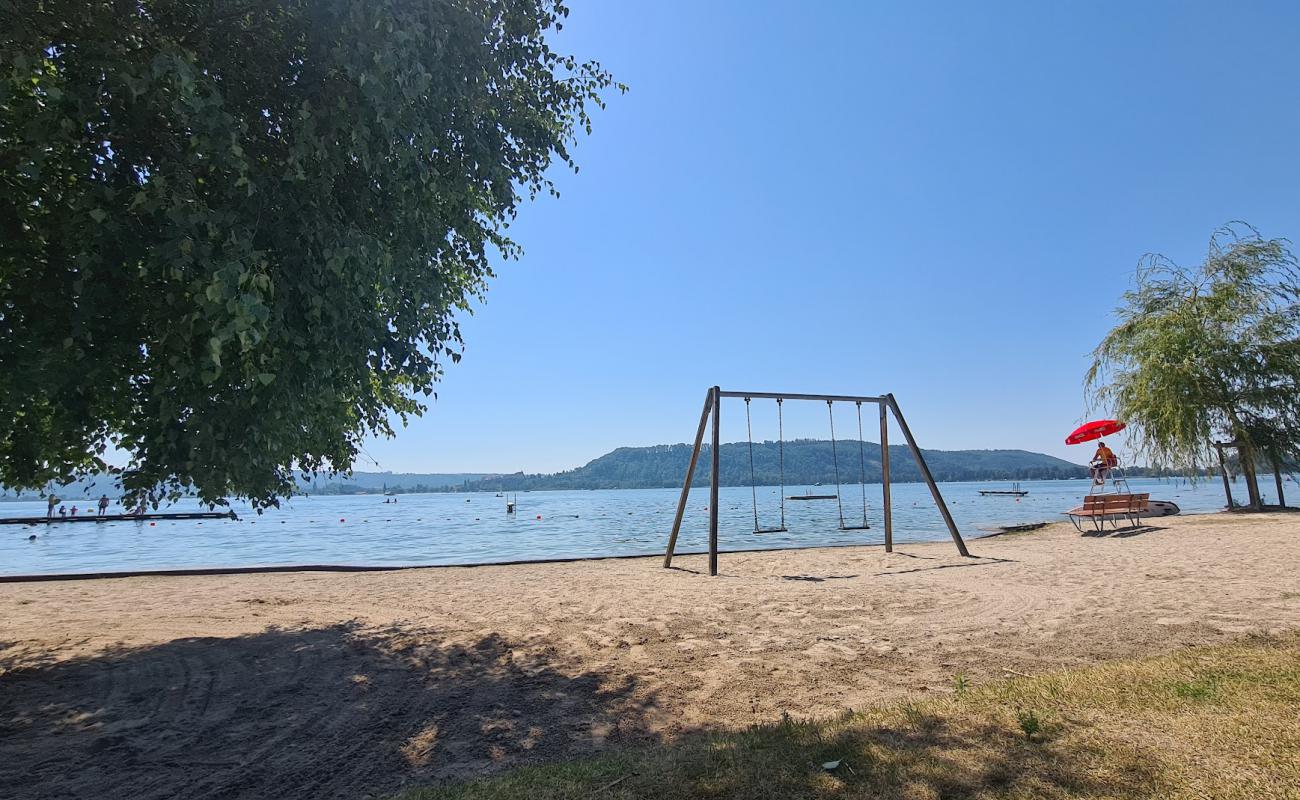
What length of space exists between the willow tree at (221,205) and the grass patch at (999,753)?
3.58 meters

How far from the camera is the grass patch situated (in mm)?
3424

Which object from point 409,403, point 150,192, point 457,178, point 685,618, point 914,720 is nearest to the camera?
point 914,720

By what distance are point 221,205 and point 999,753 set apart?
21.9 ft

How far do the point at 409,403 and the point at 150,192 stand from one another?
5.25 meters

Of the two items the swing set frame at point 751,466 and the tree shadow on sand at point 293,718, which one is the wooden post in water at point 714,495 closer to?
the swing set frame at point 751,466

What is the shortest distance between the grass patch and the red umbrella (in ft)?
60.4

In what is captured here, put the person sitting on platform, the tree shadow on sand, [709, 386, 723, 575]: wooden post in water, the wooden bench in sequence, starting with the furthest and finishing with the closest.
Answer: the person sitting on platform, the wooden bench, [709, 386, 723, 575]: wooden post in water, the tree shadow on sand

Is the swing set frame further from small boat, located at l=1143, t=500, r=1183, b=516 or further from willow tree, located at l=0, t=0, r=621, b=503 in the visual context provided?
small boat, located at l=1143, t=500, r=1183, b=516

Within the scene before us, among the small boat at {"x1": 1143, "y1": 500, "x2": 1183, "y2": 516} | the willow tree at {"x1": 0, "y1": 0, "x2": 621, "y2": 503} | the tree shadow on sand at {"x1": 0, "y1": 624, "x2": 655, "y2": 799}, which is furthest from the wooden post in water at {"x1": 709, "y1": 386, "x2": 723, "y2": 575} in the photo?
the small boat at {"x1": 1143, "y1": 500, "x2": 1183, "y2": 516}

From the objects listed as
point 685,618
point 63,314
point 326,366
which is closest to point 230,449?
point 326,366

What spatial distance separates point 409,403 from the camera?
9.85 m

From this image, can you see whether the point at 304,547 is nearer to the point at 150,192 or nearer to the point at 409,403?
the point at 409,403

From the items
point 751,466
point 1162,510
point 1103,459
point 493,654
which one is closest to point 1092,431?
point 1103,459

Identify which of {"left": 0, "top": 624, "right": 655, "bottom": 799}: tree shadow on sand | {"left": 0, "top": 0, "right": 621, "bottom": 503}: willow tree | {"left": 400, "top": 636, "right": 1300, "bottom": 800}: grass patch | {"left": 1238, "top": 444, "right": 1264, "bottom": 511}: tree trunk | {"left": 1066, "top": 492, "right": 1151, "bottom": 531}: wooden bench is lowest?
{"left": 0, "top": 624, "right": 655, "bottom": 799}: tree shadow on sand
